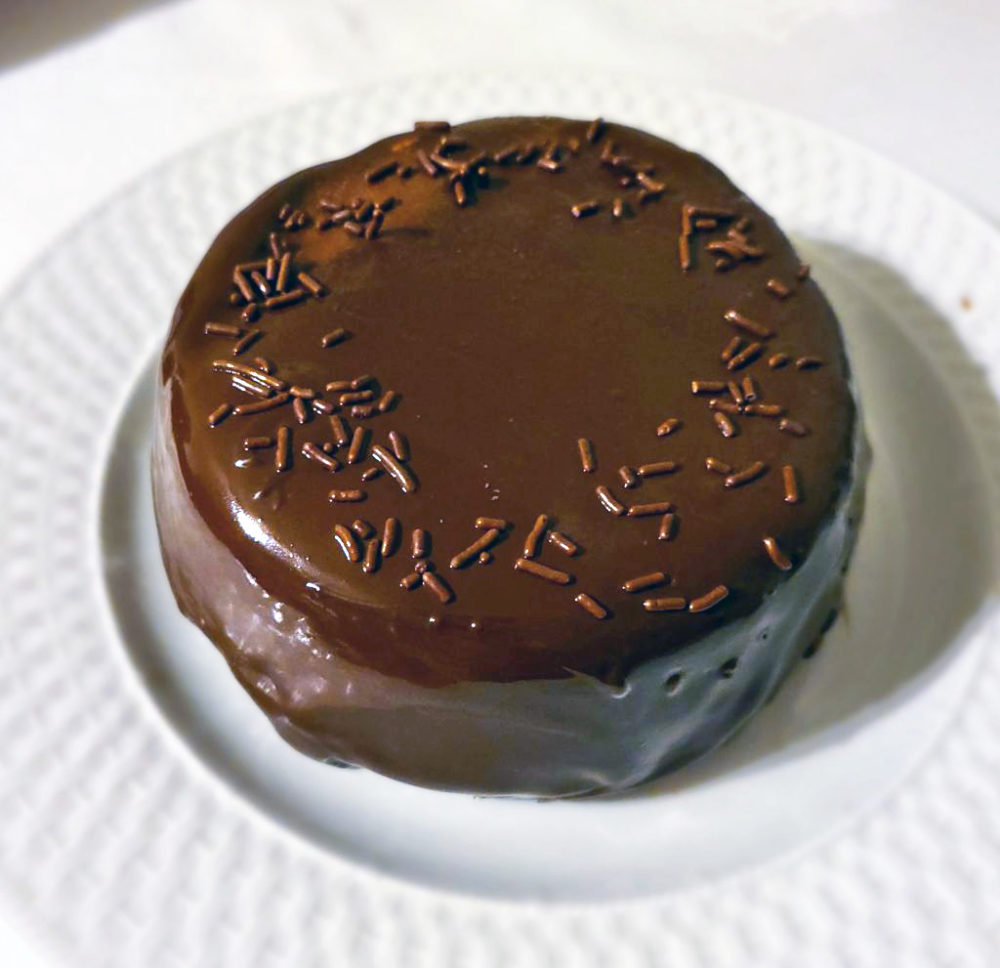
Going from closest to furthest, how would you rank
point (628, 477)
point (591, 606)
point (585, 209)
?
point (591, 606), point (628, 477), point (585, 209)

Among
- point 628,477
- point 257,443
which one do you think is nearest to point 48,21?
point 257,443

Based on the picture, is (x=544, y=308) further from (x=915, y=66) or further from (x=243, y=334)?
(x=915, y=66)

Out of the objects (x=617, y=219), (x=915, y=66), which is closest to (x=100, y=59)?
(x=617, y=219)

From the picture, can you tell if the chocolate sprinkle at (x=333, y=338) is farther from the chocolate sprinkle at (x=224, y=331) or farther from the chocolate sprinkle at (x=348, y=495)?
the chocolate sprinkle at (x=348, y=495)

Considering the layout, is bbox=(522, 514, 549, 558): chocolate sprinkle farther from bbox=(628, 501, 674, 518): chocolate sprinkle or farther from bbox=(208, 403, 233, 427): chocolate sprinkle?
bbox=(208, 403, 233, 427): chocolate sprinkle

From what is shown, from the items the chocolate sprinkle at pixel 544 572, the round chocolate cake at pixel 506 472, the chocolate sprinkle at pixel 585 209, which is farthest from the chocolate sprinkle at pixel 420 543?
the chocolate sprinkle at pixel 585 209

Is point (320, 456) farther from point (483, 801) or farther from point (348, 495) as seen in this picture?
point (483, 801)

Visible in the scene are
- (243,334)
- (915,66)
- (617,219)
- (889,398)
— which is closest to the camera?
(243,334)

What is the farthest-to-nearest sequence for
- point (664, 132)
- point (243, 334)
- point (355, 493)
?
1. point (664, 132)
2. point (243, 334)
3. point (355, 493)
